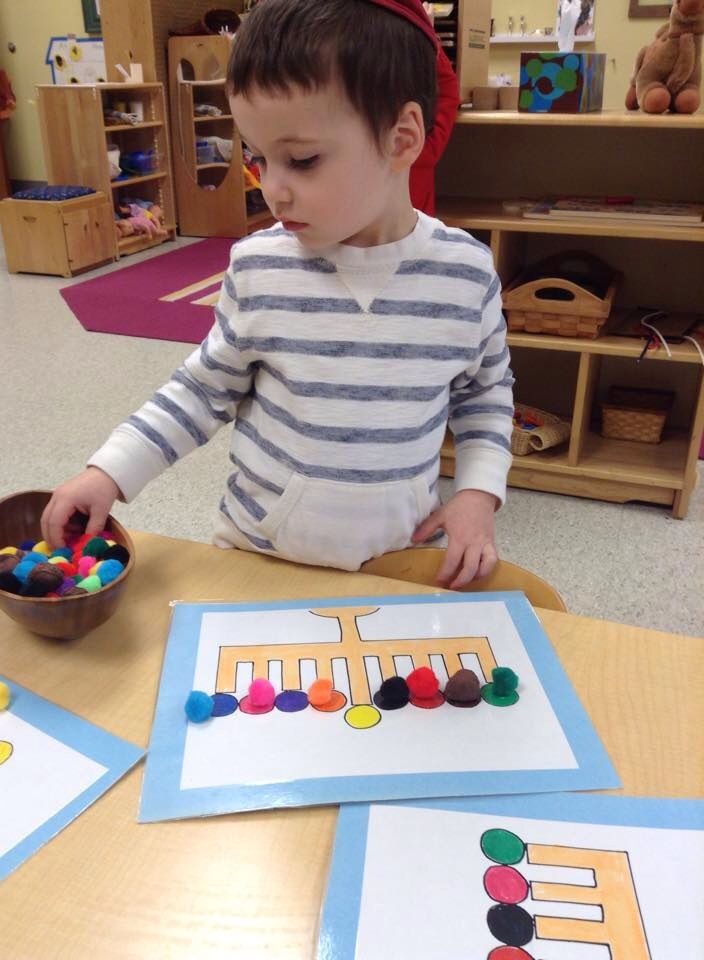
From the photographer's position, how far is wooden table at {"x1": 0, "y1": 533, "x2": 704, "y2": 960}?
1.32 ft

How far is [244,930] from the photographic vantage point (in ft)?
1.32

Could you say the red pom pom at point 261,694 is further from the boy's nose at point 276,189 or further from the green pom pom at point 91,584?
the boy's nose at point 276,189

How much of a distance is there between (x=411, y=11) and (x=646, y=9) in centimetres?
443

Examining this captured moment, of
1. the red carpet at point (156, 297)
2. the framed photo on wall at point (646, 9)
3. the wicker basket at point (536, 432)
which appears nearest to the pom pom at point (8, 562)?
the wicker basket at point (536, 432)

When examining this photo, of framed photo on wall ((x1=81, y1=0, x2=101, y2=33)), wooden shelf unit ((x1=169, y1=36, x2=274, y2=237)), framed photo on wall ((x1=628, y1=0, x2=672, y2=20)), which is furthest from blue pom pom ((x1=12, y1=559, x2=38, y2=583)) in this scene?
framed photo on wall ((x1=81, y1=0, x2=101, y2=33))

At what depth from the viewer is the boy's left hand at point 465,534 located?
742 millimetres

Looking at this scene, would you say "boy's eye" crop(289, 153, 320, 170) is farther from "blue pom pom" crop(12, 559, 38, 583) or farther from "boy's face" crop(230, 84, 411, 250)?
"blue pom pom" crop(12, 559, 38, 583)

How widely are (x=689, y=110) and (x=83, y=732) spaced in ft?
5.21

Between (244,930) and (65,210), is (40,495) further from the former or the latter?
(65,210)

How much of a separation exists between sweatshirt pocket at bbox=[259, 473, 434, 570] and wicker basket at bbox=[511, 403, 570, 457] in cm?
116

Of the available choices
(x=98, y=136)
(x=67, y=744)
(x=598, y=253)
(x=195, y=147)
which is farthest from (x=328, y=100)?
(x=195, y=147)

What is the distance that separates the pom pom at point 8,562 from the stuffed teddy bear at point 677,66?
148 centimetres

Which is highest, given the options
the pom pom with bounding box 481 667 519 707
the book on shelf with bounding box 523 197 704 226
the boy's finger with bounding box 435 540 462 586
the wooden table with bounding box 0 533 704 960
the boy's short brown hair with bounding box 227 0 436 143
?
the boy's short brown hair with bounding box 227 0 436 143

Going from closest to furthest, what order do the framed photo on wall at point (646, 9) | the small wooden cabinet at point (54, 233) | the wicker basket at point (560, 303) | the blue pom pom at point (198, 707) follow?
the blue pom pom at point (198, 707)
the wicker basket at point (560, 303)
the small wooden cabinet at point (54, 233)
the framed photo on wall at point (646, 9)
